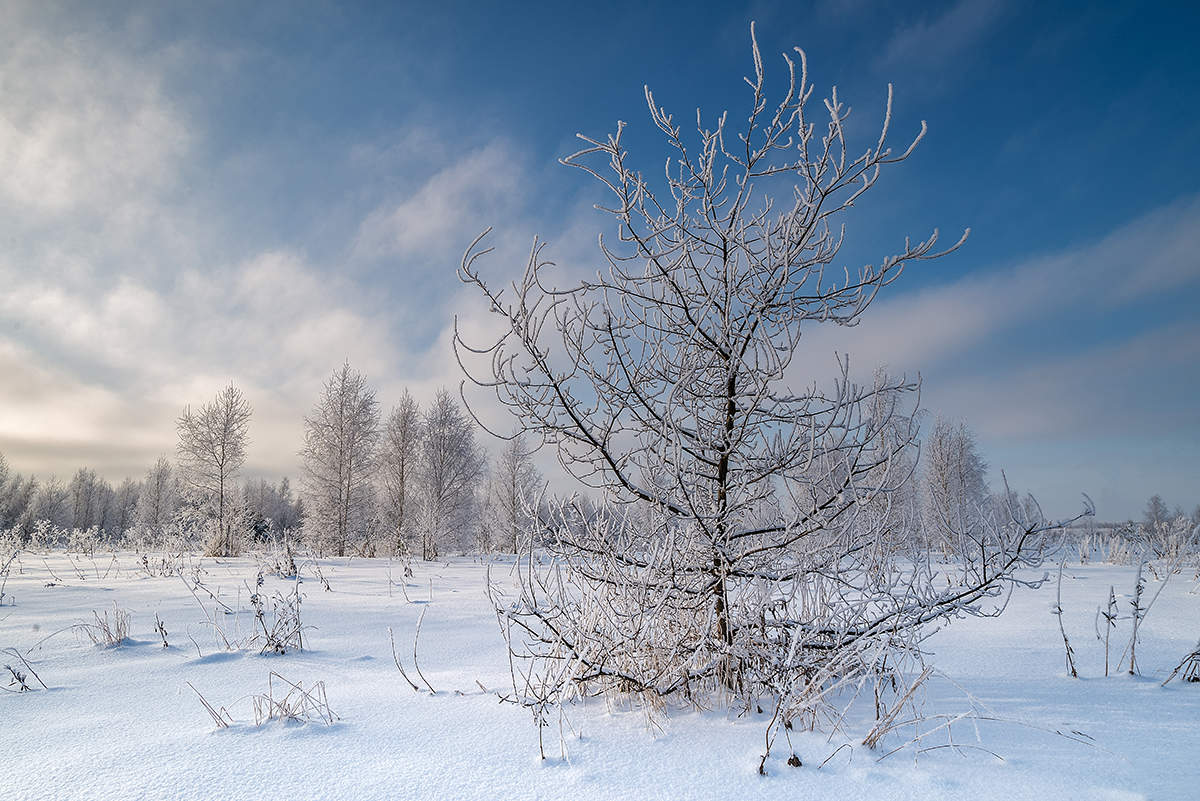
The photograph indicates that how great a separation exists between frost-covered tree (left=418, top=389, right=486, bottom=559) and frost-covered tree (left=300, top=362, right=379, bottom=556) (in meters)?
1.90

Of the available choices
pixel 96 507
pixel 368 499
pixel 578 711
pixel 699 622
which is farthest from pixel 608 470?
pixel 96 507

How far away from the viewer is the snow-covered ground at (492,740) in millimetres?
1698

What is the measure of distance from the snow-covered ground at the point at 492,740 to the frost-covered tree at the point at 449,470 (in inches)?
663

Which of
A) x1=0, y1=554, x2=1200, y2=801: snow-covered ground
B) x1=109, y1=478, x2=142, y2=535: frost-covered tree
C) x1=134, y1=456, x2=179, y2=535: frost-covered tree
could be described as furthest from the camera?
x1=109, y1=478, x2=142, y2=535: frost-covered tree

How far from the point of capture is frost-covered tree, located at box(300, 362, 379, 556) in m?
19.7

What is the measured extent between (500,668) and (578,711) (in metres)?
1.04

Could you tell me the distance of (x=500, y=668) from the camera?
3.22 metres

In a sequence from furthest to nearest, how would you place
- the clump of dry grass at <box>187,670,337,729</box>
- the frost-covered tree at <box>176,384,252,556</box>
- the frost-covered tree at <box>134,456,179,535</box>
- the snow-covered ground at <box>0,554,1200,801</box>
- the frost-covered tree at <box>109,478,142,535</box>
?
1. the frost-covered tree at <box>109,478,142,535</box>
2. the frost-covered tree at <box>134,456,179,535</box>
3. the frost-covered tree at <box>176,384,252,556</box>
4. the clump of dry grass at <box>187,670,337,729</box>
5. the snow-covered ground at <box>0,554,1200,801</box>

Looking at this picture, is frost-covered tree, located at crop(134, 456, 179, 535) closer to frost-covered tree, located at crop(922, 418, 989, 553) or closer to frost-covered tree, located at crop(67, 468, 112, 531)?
frost-covered tree, located at crop(67, 468, 112, 531)

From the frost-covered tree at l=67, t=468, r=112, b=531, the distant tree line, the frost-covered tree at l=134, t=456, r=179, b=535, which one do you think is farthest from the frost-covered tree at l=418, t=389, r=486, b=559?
the frost-covered tree at l=67, t=468, r=112, b=531

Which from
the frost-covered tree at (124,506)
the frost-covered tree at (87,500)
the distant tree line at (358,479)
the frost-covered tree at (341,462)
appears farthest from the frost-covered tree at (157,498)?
the frost-covered tree at (341,462)

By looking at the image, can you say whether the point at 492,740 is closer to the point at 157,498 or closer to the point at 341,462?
the point at 341,462

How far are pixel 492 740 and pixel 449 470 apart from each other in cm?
1939

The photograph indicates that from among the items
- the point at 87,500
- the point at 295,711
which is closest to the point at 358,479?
the point at 295,711
